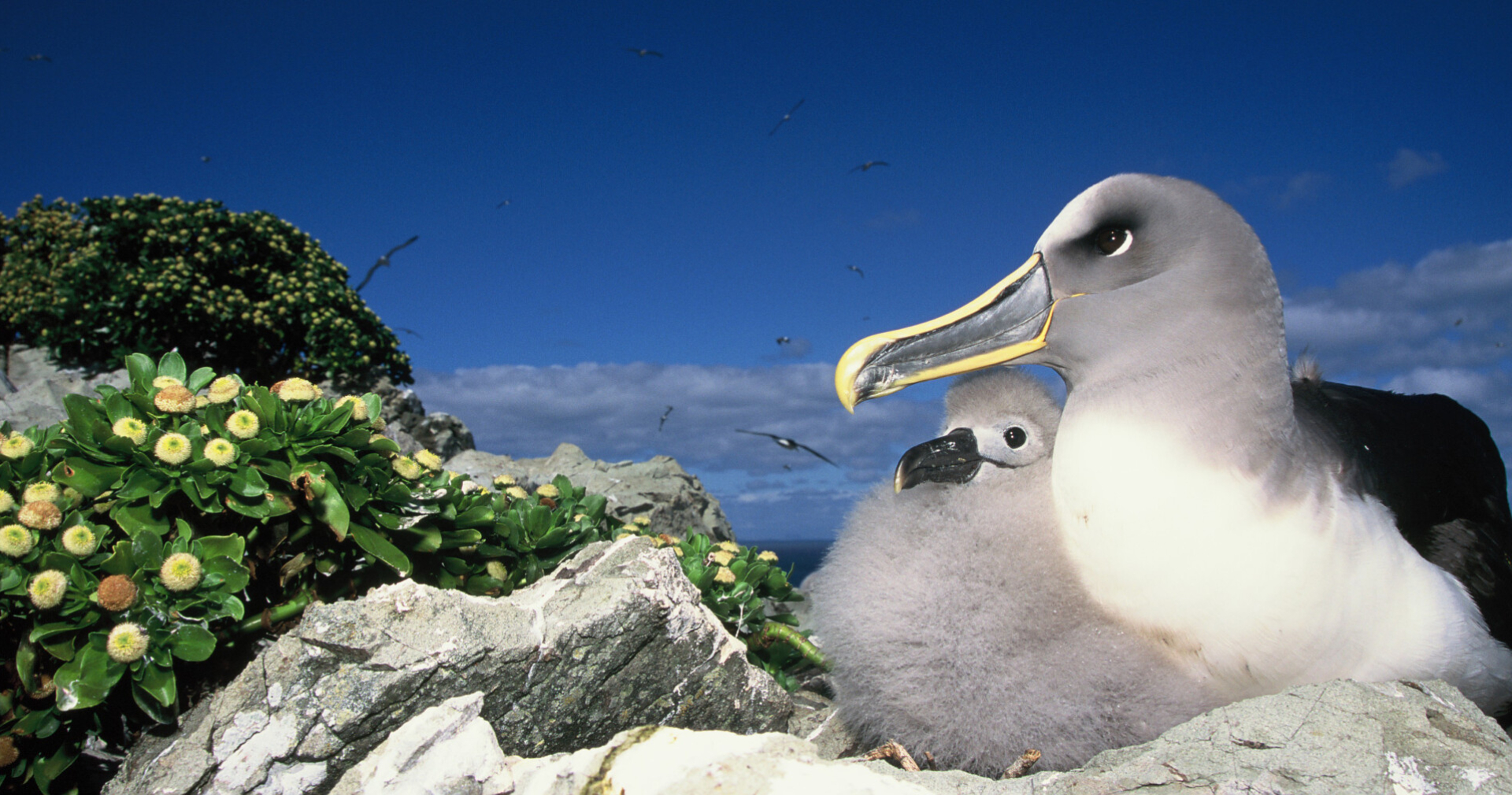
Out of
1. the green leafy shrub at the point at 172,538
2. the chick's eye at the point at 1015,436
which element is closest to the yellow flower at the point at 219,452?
the green leafy shrub at the point at 172,538

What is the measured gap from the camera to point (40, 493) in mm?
2453

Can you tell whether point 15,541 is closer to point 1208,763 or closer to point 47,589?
point 47,589

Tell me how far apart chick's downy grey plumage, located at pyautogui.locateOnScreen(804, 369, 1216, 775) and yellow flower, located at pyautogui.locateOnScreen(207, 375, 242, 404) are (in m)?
2.16

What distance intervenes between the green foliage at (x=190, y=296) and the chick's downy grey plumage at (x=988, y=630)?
325 inches

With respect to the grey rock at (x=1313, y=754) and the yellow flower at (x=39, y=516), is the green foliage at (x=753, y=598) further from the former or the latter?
the yellow flower at (x=39, y=516)

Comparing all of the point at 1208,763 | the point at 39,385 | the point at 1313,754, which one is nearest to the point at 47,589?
the point at 1208,763

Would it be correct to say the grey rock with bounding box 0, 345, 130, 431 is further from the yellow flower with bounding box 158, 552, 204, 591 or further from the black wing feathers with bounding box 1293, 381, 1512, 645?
the black wing feathers with bounding box 1293, 381, 1512, 645

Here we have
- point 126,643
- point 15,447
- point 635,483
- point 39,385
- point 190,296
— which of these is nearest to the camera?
point 126,643

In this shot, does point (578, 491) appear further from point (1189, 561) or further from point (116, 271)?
point (116, 271)

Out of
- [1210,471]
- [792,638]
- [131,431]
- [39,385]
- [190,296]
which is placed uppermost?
[190,296]

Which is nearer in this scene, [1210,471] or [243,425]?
[1210,471]

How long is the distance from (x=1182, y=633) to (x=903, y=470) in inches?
38.6

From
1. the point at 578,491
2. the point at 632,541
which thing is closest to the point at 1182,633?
the point at 632,541

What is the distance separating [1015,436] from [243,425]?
2.56 meters
